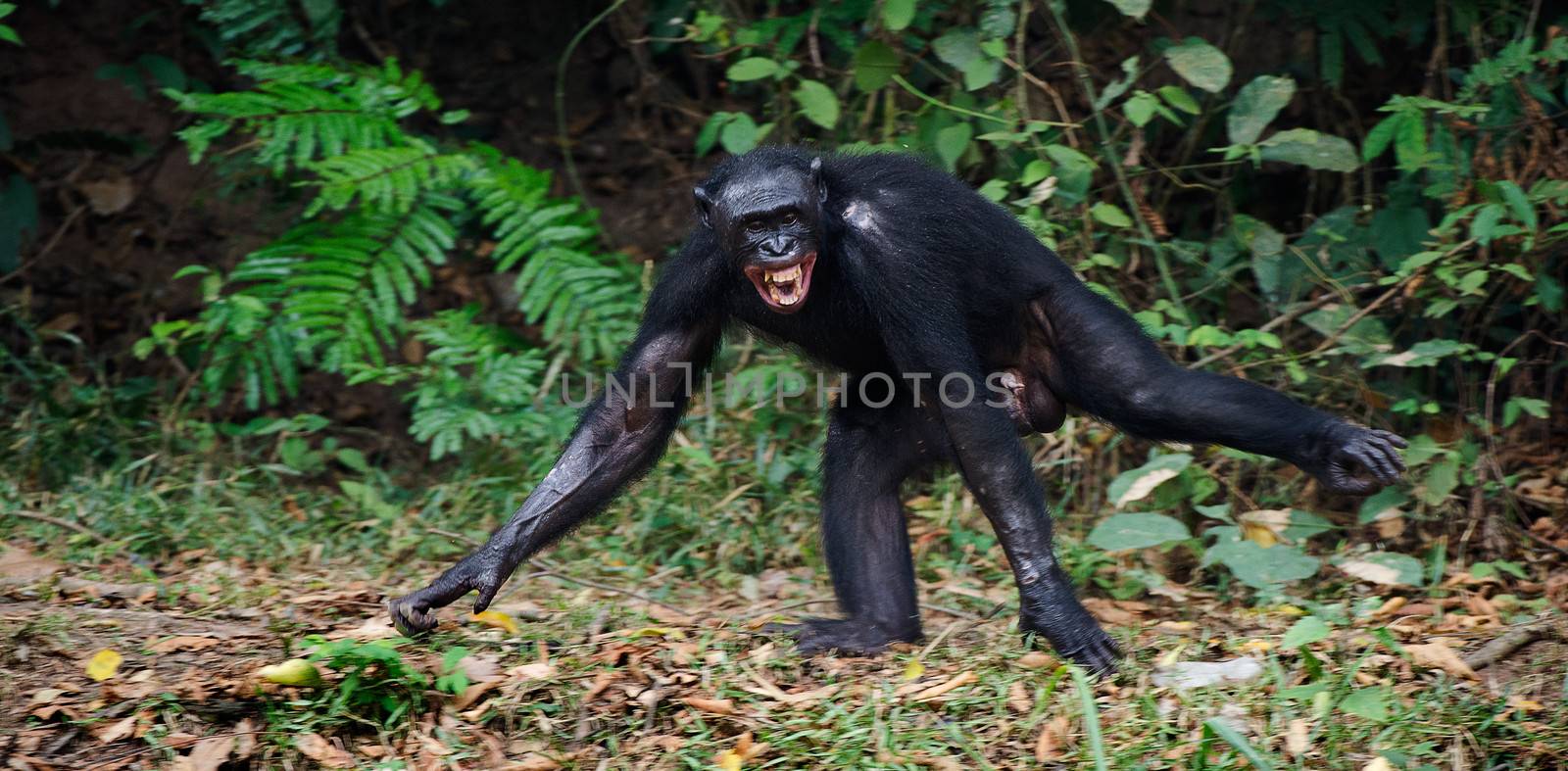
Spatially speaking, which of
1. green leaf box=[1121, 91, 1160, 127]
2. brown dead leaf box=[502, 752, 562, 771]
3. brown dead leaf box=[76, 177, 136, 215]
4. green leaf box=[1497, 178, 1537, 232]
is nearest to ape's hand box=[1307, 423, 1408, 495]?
green leaf box=[1497, 178, 1537, 232]

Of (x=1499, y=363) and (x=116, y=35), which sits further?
(x=116, y=35)

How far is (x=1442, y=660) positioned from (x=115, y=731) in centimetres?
509

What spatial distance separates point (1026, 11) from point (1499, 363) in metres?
3.23

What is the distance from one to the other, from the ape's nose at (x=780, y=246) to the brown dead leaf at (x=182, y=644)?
9.17 ft

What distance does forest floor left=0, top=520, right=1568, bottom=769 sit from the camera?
5.06m

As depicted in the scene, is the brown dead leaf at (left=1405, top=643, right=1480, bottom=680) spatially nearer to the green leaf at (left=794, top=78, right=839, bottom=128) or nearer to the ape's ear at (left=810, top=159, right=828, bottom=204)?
the ape's ear at (left=810, top=159, right=828, bottom=204)

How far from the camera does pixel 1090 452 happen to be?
8.29 metres

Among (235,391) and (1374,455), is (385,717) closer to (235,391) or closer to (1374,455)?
(1374,455)

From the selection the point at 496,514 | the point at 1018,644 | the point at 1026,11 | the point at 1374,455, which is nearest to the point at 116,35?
the point at 496,514

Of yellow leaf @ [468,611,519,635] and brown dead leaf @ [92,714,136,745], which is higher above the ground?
brown dead leaf @ [92,714,136,745]

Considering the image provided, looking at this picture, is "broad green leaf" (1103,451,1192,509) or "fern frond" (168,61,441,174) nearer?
"broad green leaf" (1103,451,1192,509)

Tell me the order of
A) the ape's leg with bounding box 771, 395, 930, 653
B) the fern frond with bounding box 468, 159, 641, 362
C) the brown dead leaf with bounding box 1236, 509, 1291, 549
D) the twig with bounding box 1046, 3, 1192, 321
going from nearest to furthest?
the ape's leg with bounding box 771, 395, 930, 653 < the brown dead leaf with bounding box 1236, 509, 1291, 549 < the twig with bounding box 1046, 3, 1192, 321 < the fern frond with bounding box 468, 159, 641, 362

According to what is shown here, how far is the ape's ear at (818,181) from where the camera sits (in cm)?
608

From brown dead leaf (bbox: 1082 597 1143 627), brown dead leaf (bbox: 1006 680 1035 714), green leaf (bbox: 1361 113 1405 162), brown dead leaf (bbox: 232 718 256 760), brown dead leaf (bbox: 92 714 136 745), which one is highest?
green leaf (bbox: 1361 113 1405 162)
